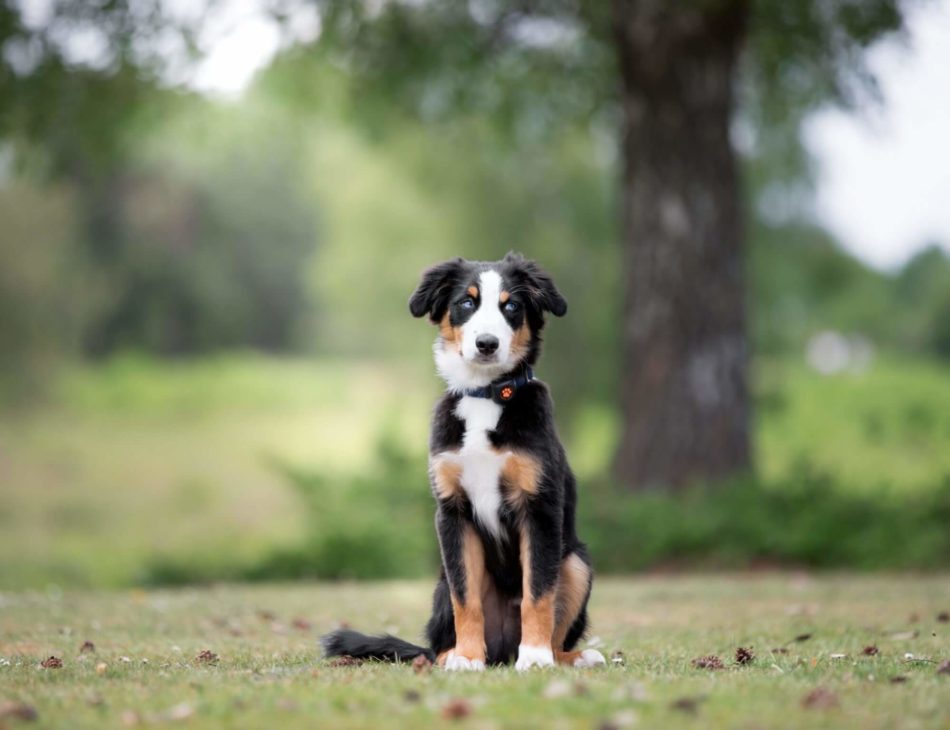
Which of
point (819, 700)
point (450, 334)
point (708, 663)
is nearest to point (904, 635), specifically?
point (708, 663)

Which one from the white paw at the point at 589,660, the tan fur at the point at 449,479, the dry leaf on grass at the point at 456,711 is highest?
the tan fur at the point at 449,479

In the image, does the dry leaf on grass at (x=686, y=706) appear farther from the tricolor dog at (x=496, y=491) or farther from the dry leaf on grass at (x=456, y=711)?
the tricolor dog at (x=496, y=491)

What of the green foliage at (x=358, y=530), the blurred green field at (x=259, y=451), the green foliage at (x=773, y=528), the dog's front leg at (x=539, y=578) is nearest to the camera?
the dog's front leg at (x=539, y=578)

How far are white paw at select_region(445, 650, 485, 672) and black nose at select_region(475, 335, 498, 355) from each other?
1.26m

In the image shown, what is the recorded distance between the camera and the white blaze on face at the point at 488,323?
4.97m

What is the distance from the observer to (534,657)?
191 inches

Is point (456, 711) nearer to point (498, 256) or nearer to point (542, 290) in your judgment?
point (542, 290)

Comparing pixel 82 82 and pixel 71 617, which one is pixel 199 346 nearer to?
pixel 82 82

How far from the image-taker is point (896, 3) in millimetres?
12117

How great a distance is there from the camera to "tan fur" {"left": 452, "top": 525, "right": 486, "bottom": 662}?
4945mm

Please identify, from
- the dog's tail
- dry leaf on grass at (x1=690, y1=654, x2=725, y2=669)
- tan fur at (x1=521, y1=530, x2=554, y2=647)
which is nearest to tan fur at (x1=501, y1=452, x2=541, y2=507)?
tan fur at (x1=521, y1=530, x2=554, y2=647)

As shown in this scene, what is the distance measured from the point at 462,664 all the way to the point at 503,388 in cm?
116

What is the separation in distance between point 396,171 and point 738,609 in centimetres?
1200

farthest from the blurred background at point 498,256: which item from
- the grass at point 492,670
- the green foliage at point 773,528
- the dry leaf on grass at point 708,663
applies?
the dry leaf on grass at point 708,663
